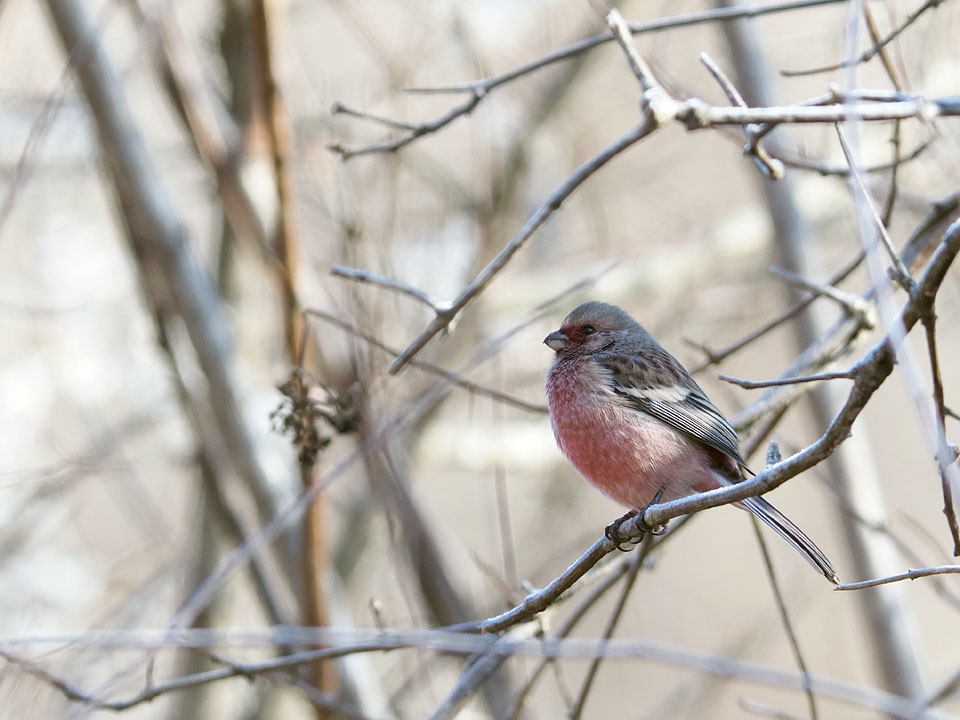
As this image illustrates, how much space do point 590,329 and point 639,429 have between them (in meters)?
0.69

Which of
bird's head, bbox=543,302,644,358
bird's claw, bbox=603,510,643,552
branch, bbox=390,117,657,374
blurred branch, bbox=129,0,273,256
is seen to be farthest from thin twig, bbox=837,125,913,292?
blurred branch, bbox=129,0,273,256

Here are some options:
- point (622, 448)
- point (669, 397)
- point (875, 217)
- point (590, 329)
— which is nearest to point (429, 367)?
point (622, 448)

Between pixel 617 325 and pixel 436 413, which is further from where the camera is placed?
pixel 436 413

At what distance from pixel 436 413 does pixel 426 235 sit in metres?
1.35

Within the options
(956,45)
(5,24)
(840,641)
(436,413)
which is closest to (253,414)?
(436,413)

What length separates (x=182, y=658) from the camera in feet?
19.8

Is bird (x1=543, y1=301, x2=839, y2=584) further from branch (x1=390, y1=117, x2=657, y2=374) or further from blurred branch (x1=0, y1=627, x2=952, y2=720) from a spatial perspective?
branch (x1=390, y1=117, x2=657, y2=374)

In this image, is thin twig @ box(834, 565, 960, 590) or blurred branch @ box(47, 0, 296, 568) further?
blurred branch @ box(47, 0, 296, 568)

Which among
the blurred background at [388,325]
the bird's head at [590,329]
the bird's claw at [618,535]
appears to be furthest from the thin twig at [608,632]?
the bird's head at [590,329]

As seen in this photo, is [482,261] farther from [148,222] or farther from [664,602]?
[664,602]

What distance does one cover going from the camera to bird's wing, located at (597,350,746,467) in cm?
342

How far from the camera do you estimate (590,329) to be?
4.08 m

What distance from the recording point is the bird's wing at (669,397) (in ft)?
11.2

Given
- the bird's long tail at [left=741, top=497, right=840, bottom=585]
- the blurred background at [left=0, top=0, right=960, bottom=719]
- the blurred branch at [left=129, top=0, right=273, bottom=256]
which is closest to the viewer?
the bird's long tail at [left=741, top=497, right=840, bottom=585]
